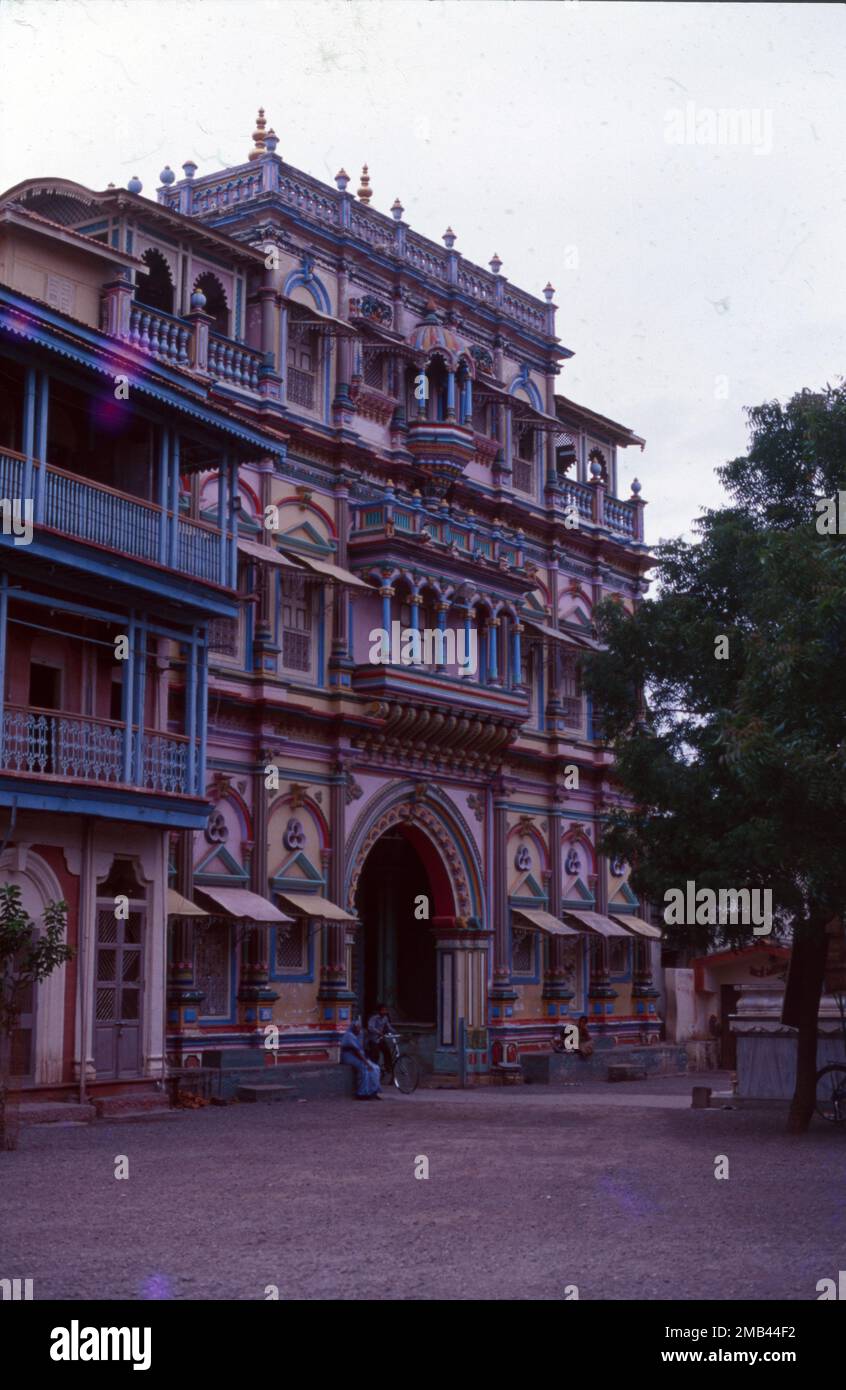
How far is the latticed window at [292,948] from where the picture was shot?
29484mm

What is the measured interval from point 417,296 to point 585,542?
7.97 metres

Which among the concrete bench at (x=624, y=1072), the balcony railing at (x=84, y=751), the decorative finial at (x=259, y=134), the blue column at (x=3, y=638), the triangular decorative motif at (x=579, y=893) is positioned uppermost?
the decorative finial at (x=259, y=134)

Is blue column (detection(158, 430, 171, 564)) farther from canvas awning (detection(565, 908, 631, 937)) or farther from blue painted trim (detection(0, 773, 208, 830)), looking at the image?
canvas awning (detection(565, 908, 631, 937))

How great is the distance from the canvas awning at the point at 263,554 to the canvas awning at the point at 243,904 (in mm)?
5580

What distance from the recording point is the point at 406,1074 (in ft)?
99.5

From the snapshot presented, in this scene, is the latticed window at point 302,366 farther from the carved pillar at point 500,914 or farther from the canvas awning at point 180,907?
the canvas awning at point 180,907

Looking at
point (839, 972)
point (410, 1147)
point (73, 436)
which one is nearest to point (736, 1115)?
point (839, 972)

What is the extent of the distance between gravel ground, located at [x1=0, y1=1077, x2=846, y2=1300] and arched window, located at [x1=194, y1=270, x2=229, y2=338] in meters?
14.3

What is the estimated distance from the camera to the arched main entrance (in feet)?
117

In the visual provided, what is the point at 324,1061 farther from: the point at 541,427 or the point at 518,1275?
the point at 518,1275

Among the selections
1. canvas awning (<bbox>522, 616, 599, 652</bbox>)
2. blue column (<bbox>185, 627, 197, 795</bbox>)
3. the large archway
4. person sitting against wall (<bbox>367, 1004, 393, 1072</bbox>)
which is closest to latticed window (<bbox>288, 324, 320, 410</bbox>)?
canvas awning (<bbox>522, 616, 599, 652</bbox>)

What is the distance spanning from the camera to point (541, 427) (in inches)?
1538

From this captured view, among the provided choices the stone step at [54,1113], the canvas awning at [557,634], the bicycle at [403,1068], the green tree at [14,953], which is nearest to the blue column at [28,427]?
the green tree at [14,953]
